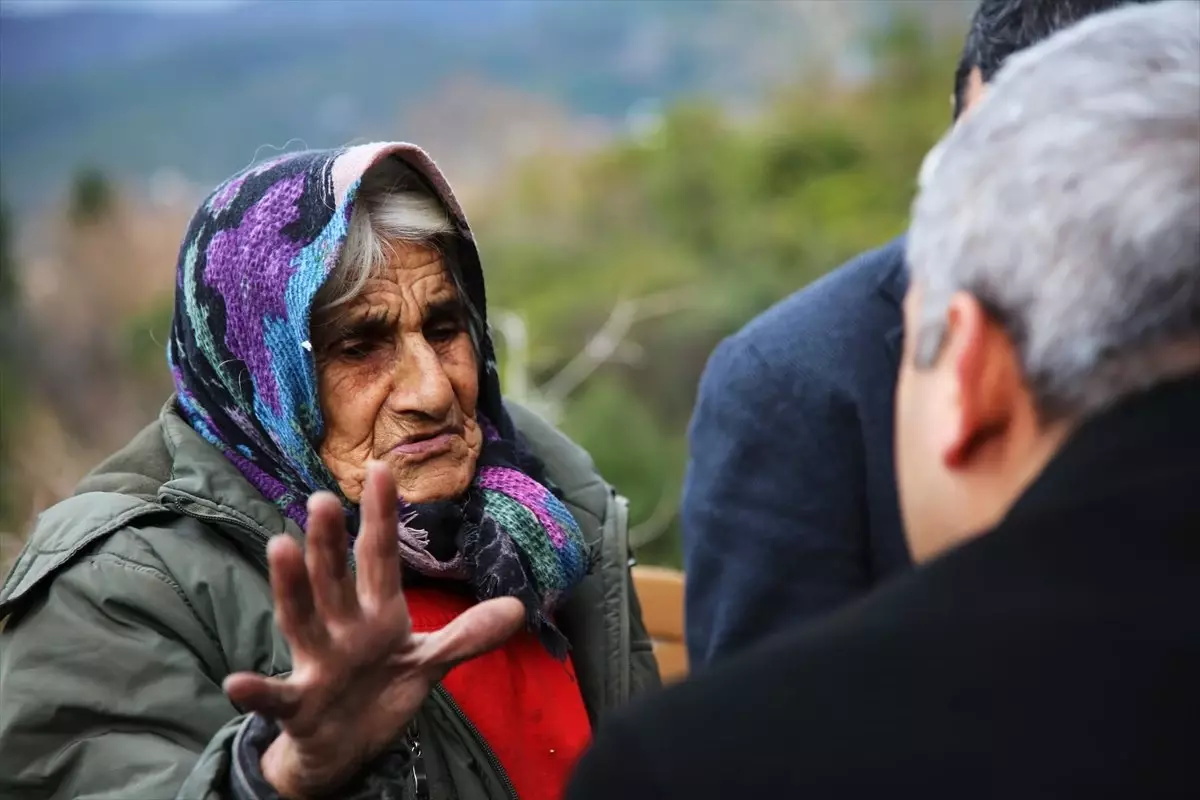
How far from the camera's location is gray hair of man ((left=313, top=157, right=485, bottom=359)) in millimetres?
1728

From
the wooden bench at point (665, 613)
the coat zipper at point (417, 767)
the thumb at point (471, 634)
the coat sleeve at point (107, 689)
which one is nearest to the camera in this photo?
the thumb at point (471, 634)

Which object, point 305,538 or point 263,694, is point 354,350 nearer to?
point 305,538

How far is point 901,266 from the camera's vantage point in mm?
1534

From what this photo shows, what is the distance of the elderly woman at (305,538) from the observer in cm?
143

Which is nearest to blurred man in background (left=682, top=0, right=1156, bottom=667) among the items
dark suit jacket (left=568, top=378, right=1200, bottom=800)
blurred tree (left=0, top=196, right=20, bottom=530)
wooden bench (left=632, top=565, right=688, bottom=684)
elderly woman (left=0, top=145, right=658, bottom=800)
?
elderly woman (left=0, top=145, right=658, bottom=800)

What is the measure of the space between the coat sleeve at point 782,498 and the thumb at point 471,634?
1.15 ft

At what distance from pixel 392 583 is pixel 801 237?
4.21 metres

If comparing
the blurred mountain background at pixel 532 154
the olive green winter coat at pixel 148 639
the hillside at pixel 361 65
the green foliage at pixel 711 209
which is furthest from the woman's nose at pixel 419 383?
the hillside at pixel 361 65

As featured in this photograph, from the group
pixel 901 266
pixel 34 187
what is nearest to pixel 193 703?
pixel 901 266

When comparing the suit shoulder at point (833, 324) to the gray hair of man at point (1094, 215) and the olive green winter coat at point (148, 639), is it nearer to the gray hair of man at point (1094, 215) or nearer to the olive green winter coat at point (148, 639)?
the gray hair of man at point (1094, 215)

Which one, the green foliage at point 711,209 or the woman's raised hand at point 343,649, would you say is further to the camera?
the green foliage at point 711,209

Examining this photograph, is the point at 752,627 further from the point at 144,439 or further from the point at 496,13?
the point at 496,13

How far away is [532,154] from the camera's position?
17.7 ft

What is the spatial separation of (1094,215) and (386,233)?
1165mm
